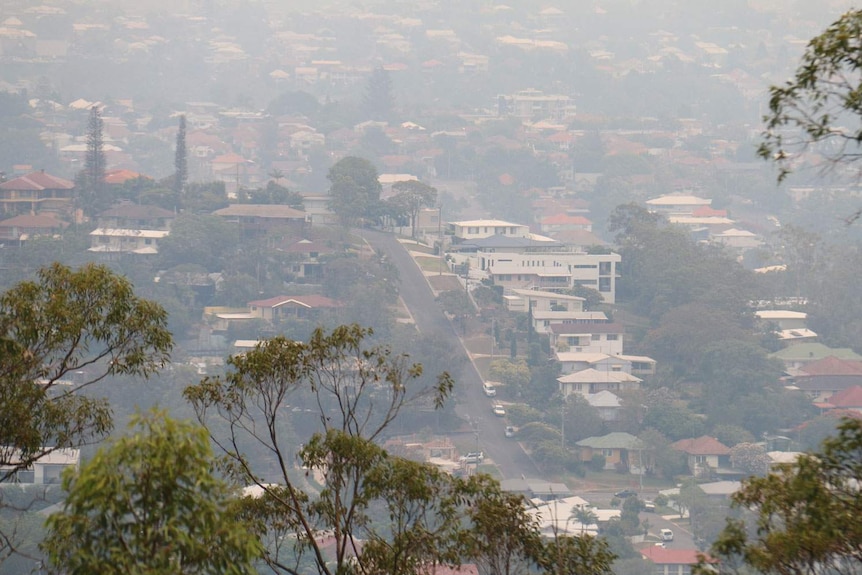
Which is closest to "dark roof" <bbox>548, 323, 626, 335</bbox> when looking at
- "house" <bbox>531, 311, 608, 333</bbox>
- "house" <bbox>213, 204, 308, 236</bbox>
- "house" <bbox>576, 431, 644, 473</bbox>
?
"house" <bbox>531, 311, 608, 333</bbox>

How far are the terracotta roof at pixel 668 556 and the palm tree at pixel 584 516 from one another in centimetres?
114

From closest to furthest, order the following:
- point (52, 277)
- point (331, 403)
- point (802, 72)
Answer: point (802, 72) < point (52, 277) < point (331, 403)

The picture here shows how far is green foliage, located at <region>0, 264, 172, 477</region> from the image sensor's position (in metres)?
6.81

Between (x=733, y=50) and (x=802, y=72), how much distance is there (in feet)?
311

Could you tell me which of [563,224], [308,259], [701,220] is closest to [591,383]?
[308,259]

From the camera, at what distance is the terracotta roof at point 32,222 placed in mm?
42312

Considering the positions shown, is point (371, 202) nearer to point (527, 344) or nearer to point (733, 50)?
point (527, 344)

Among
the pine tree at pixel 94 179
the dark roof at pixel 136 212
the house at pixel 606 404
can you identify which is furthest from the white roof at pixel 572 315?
the pine tree at pixel 94 179

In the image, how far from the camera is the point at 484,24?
336 feet

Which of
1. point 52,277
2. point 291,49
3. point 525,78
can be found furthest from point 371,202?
point 291,49

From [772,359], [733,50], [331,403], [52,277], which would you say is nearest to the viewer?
[52,277]

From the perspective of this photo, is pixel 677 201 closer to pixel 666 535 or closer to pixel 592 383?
pixel 592 383

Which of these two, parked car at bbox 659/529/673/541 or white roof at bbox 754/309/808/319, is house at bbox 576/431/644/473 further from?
white roof at bbox 754/309/808/319

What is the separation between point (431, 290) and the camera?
39.2m
